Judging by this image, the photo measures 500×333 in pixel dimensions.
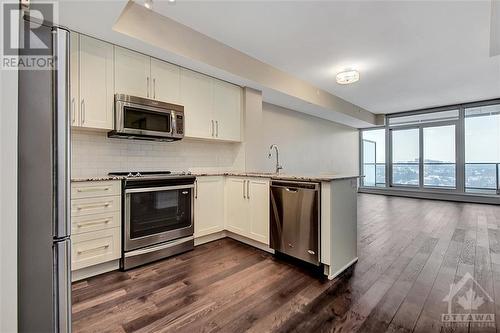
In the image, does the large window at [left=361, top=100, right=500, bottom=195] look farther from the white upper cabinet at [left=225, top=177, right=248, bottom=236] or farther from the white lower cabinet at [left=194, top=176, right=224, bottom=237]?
the white lower cabinet at [left=194, top=176, right=224, bottom=237]

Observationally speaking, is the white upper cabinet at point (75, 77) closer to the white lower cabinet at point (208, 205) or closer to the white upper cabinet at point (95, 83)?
the white upper cabinet at point (95, 83)

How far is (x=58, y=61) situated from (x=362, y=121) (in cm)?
731

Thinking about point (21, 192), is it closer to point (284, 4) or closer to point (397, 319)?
point (397, 319)

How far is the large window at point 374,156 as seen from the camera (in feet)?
26.8

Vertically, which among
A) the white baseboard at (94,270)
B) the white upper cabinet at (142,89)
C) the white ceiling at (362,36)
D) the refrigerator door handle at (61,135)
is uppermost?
the white ceiling at (362,36)

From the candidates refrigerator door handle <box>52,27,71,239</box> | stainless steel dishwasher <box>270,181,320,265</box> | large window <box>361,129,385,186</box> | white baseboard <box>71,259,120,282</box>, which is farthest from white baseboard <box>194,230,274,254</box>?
large window <box>361,129,385,186</box>

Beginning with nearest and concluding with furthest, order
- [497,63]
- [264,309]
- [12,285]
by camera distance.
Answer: [12,285] → [264,309] → [497,63]

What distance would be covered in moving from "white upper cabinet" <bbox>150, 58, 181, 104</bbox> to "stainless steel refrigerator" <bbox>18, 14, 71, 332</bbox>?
1.83 meters

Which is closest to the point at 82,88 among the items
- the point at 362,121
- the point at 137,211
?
the point at 137,211

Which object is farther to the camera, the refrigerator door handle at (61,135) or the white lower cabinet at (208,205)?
the white lower cabinet at (208,205)

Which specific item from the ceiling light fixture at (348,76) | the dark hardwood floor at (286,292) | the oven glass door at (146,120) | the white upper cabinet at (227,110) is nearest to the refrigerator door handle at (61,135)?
the dark hardwood floor at (286,292)

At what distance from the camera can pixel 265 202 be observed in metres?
2.81

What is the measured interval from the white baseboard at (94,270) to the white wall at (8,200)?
5.29ft

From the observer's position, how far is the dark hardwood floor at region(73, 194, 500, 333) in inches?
62.5
